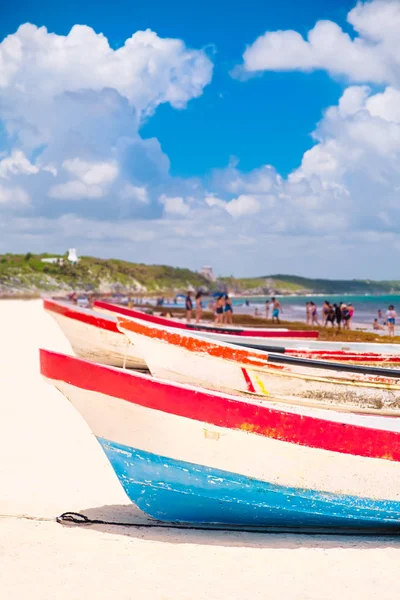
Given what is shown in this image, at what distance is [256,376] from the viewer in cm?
812

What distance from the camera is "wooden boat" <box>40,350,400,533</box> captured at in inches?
197

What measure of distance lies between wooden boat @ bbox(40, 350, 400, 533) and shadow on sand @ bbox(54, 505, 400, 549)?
0.34ft

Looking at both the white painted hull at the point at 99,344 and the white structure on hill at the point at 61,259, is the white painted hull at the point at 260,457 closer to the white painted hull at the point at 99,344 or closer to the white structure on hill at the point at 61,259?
the white painted hull at the point at 99,344

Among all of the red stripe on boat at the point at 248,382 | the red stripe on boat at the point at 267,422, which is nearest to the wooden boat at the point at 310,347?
the red stripe on boat at the point at 248,382

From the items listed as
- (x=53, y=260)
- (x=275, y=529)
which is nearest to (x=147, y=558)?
(x=275, y=529)

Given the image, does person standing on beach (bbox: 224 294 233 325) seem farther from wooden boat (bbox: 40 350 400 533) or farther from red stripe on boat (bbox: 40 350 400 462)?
red stripe on boat (bbox: 40 350 400 462)

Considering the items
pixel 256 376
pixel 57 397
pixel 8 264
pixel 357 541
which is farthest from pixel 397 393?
pixel 8 264

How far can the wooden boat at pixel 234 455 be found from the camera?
16.4 ft

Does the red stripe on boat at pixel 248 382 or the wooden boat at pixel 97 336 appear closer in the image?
the red stripe on boat at pixel 248 382

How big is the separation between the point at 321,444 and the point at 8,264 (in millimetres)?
158115

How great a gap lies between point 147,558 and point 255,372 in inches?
142

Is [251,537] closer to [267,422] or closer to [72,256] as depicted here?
[267,422]

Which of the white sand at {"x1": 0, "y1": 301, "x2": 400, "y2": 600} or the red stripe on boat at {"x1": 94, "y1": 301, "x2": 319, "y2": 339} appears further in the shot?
the red stripe on boat at {"x1": 94, "y1": 301, "x2": 319, "y2": 339}

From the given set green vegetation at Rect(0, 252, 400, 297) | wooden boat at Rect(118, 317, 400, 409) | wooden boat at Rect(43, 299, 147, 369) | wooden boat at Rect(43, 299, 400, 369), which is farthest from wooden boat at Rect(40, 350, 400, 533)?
green vegetation at Rect(0, 252, 400, 297)
